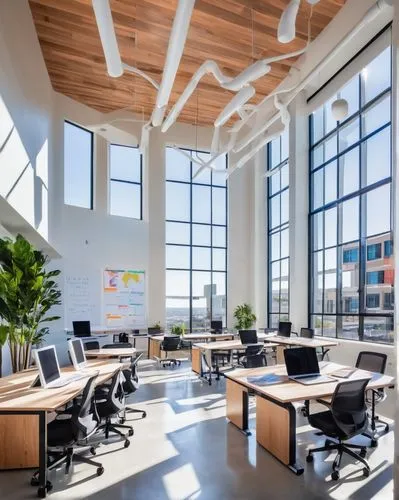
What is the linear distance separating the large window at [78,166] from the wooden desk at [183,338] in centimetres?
432

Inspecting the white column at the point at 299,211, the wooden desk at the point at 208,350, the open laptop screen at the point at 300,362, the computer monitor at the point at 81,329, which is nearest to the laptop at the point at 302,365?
the open laptop screen at the point at 300,362

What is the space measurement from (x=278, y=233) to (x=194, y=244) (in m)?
2.79

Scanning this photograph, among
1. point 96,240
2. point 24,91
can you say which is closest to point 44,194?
point 24,91

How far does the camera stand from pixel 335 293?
8.15 metres

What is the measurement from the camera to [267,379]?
410cm

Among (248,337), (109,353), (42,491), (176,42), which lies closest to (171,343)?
(248,337)

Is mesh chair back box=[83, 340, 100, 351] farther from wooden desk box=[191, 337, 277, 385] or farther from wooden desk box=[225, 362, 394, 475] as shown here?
wooden desk box=[225, 362, 394, 475]

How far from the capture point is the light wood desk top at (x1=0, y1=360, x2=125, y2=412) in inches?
123

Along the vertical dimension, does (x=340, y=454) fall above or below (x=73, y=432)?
below

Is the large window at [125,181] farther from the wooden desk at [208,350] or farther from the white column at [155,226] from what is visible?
the wooden desk at [208,350]

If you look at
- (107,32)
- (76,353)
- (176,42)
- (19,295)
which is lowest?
(76,353)

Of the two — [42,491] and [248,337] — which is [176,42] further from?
[248,337]

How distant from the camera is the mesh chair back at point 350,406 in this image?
10.7 ft

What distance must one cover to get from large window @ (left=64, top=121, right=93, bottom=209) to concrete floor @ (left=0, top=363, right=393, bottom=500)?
716cm
